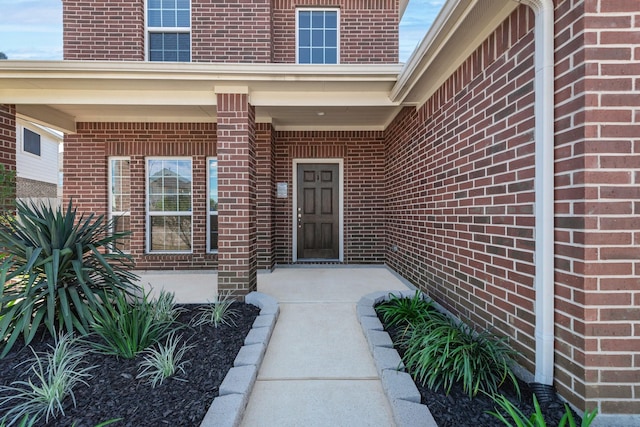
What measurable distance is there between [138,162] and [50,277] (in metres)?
3.74

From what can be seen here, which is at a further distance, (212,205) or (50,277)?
(212,205)

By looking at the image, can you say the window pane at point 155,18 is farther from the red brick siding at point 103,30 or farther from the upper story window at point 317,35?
the upper story window at point 317,35

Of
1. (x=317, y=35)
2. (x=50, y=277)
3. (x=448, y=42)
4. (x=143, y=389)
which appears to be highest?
(x=317, y=35)

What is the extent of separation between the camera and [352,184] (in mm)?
6508

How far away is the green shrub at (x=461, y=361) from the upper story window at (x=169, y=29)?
19.2 ft

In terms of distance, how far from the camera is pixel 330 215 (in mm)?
6590

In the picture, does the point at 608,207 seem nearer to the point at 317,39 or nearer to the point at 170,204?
the point at 317,39

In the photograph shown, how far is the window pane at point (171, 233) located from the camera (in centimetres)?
618

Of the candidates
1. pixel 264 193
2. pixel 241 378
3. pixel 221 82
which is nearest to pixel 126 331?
pixel 241 378

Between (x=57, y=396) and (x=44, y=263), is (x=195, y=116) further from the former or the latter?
(x=57, y=396)

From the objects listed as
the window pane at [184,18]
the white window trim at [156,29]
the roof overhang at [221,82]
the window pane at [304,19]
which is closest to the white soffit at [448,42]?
the roof overhang at [221,82]

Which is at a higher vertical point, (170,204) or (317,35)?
(317,35)

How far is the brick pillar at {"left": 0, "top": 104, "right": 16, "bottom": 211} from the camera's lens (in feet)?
13.8

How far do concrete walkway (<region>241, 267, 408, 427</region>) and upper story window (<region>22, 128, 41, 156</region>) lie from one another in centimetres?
1335
